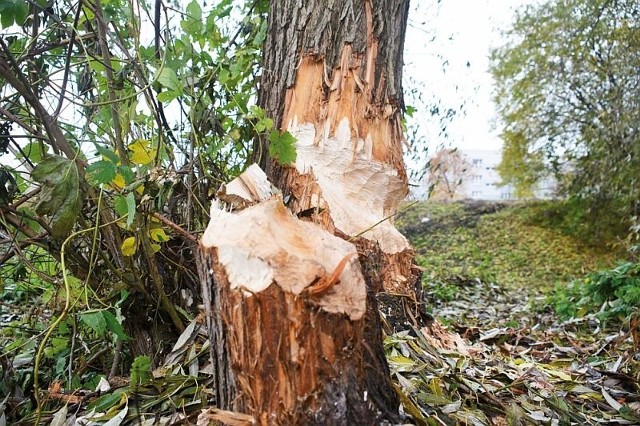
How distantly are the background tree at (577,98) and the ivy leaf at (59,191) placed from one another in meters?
6.82

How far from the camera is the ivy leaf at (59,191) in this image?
4.13 ft

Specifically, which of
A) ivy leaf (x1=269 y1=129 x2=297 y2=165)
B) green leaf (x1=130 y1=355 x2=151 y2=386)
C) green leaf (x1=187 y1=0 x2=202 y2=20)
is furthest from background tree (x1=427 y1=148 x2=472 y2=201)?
green leaf (x1=130 y1=355 x2=151 y2=386)

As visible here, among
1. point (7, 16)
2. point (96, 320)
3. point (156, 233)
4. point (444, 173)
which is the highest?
point (444, 173)

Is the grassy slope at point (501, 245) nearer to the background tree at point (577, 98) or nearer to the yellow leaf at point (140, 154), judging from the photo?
the background tree at point (577, 98)

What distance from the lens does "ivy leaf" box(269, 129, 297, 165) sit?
1.69 meters

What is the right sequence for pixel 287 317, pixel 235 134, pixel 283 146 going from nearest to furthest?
pixel 287 317
pixel 283 146
pixel 235 134

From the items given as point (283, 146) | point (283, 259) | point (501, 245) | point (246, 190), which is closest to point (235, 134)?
point (283, 146)

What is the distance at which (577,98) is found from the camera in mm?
8016

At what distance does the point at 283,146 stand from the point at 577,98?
302 inches

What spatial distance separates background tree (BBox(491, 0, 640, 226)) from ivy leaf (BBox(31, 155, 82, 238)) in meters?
6.82

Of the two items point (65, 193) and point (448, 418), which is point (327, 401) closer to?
point (448, 418)

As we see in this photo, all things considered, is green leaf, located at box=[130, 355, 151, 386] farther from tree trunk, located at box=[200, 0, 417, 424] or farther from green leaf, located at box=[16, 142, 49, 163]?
green leaf, located at box=[16, 142, 49, 163]

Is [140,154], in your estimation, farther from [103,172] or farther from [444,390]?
[444,390]

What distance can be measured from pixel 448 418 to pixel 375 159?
1031mm
